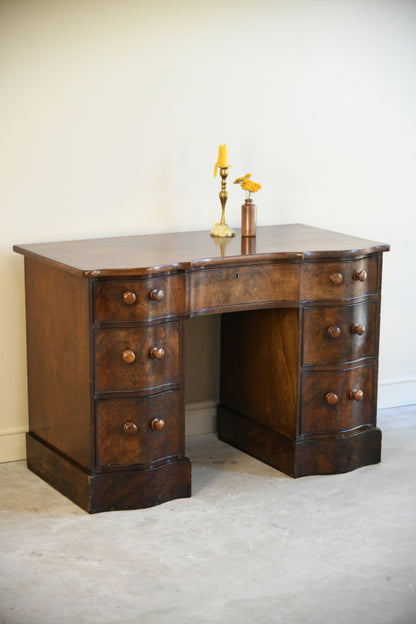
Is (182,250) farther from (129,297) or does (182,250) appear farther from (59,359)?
(59,359)

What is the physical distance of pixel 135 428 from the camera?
119 inches

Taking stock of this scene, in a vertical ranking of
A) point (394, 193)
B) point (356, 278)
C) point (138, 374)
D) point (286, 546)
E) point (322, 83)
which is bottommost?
point (286, 546)

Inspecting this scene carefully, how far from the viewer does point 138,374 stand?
9.82 ft

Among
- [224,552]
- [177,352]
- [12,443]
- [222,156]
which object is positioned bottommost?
[224,552]

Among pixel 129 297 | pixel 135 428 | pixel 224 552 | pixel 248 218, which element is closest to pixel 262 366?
pixel 248 218

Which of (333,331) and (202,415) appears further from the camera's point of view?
(202,415)

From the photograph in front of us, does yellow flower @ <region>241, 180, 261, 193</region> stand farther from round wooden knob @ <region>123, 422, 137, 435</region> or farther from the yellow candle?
round wooden knob @ <region>123, 422, 137, 435</region>

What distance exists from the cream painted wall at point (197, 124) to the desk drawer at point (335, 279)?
650mm

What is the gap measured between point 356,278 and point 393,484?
0.76 meters

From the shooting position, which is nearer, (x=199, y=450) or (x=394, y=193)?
(x=199, y=450)

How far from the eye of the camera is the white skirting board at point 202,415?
3.49 metres

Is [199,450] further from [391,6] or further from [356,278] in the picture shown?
[391,6]

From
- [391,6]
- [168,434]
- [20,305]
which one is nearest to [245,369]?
[168,434]

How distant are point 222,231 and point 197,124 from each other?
468 mm
